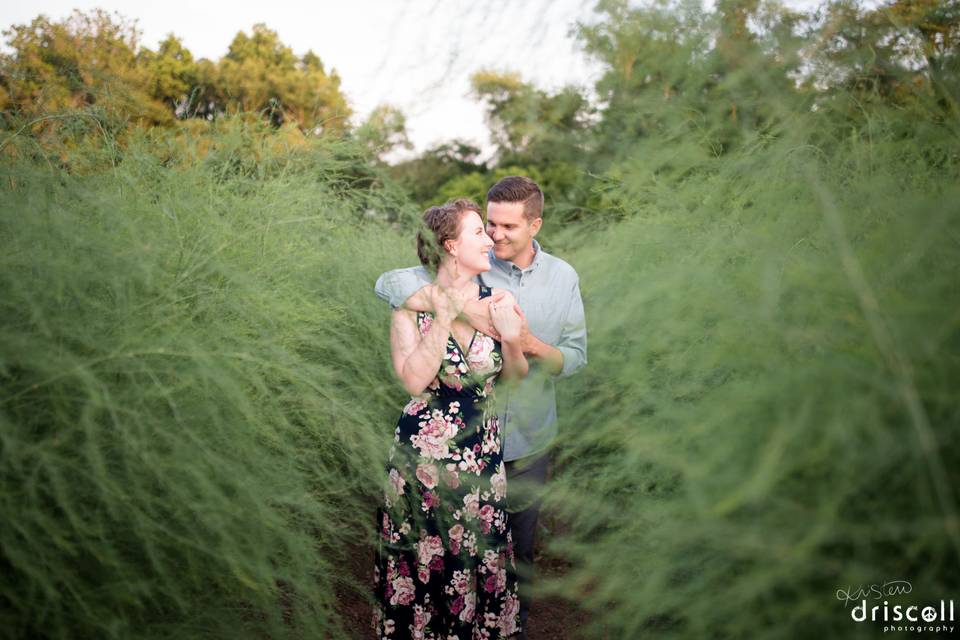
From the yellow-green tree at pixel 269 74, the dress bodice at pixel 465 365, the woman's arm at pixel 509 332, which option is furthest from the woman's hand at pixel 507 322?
the yellow-green tree at pixel 269 74

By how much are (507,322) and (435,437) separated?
1.44 feet

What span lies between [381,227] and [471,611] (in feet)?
8.50

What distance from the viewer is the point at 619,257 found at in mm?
2498

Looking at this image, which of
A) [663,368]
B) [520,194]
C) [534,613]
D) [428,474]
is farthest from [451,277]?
[534,613]

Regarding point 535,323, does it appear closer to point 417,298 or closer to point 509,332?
point 509,332

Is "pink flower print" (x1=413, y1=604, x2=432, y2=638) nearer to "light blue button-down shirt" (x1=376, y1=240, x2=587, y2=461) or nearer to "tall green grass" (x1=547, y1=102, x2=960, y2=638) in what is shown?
"light blue button-down shirt" (x1=376, y1=240, x2=587, y2=461)

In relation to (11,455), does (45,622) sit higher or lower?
lower

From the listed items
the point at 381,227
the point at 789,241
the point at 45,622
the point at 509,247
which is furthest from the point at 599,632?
the point at 381,227

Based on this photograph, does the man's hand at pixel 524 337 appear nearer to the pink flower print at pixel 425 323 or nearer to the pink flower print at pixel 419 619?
the pink flower print at pixel 425 323

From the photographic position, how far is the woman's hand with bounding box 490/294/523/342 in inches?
82.2

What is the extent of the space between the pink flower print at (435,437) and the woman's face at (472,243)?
50 cm

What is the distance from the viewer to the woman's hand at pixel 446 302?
2064mm

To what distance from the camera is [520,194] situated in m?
2.51

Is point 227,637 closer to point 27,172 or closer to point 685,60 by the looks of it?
point 27,172
